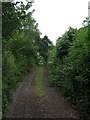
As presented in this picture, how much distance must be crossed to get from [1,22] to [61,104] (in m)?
5.64

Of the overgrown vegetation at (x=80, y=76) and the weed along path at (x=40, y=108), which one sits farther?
the overgrown vegetation at (x=80, y=76)

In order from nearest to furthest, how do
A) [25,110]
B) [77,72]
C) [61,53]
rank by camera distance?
1. [25,110]
2. [77,72]
3. [61,53]

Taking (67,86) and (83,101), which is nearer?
(83,101)

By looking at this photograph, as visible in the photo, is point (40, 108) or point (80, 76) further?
point (40, 108)

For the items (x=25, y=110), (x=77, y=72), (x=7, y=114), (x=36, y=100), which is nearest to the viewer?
(x=7, y=114)

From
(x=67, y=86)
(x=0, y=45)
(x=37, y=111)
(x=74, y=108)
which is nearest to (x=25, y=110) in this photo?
(x=37, y=111)

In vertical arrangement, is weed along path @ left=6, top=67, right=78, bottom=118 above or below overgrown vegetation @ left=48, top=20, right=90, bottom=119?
below

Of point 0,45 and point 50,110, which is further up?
point 0,45

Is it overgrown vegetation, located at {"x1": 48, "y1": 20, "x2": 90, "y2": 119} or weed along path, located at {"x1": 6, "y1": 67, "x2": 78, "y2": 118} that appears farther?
overgrown vegetation, located at {"x1": 48, "y1": 20, "x2": 90, "y2": 119}

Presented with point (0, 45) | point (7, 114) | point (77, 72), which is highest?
point (0, 45)

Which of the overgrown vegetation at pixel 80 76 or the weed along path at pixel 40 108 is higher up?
the overgrown vegetation at pixel 80 76

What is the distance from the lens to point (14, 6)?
49.8ft

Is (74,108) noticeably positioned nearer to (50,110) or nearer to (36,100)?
(50,110)

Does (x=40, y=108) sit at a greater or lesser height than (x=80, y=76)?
lesser
